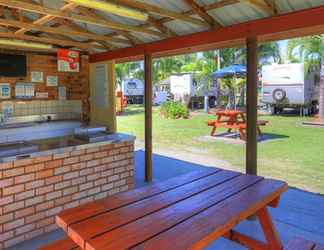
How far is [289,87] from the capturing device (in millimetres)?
14148

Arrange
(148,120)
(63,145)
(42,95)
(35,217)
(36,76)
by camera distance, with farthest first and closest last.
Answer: (42,95) < (36,76) < (148,120) < (63,145) < (35,217)

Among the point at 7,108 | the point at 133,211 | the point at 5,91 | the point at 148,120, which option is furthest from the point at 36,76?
the point at 133,211

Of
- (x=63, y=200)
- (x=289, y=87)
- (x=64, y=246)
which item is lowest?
(x=63, y=200)

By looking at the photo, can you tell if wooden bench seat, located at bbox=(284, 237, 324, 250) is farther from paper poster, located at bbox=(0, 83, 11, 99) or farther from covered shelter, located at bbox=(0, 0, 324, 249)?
paper poster, located at bbox=(0, 83, 11, 99)

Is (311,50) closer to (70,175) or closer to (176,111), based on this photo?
(176,111)

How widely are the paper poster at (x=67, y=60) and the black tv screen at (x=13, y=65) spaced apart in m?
0.60

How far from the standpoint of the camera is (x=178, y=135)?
970cm

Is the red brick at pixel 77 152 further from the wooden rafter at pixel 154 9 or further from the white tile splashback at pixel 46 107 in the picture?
the white tile splashback at pixel 46 107

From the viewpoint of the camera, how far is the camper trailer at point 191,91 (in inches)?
789

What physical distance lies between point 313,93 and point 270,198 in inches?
574

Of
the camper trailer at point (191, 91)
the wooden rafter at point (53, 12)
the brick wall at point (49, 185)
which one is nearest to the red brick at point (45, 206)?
the brick wall at point (49, 185)

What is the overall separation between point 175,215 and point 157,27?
2.65 meters

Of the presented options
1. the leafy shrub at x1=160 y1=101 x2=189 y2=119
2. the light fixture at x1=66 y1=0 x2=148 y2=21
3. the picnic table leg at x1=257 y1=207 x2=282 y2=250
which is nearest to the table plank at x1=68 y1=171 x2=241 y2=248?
the picnic table leg at x1=257 y1=207 x2=282 y2=250

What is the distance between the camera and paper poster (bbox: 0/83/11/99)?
4.87 metres
